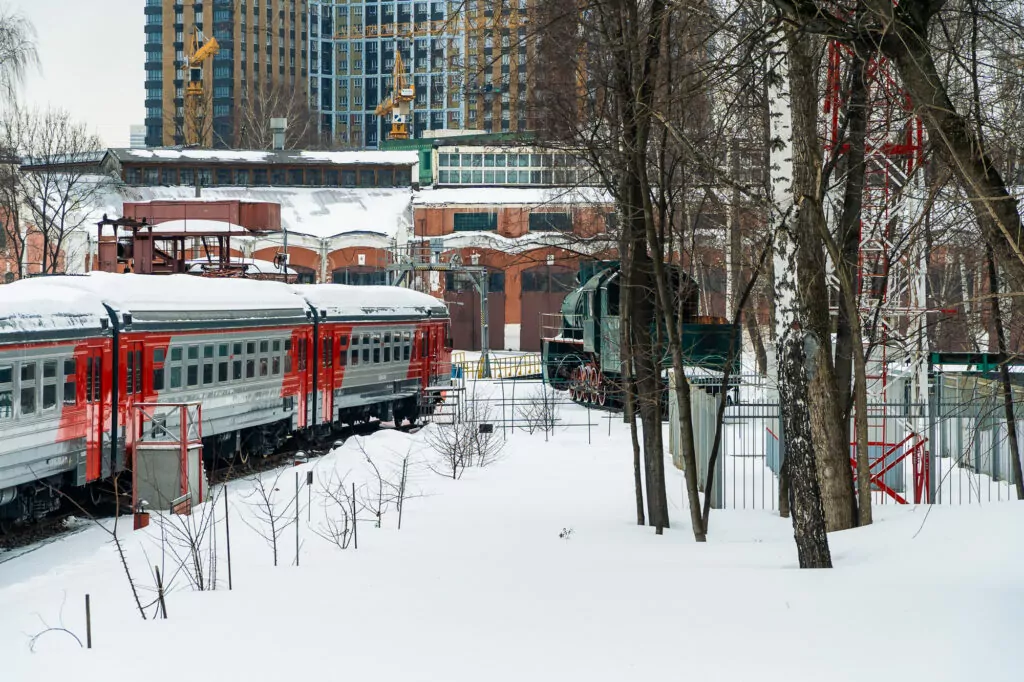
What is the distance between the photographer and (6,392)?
14984 mm

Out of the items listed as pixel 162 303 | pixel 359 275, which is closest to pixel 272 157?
Result: pixel 359 275

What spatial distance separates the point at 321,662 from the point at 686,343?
24.2 meters

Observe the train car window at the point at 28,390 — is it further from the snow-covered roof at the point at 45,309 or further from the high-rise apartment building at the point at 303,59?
the high-rise apartment building at the point at 303,59

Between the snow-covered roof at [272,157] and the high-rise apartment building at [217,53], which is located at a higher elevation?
the high-rise apartment building at [217,53]

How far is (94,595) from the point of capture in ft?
34.9

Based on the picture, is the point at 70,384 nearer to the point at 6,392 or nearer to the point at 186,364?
the point at 6,392

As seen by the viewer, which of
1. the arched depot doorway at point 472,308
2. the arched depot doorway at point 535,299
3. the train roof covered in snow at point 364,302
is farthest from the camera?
the arched depot doorway at point 472,308

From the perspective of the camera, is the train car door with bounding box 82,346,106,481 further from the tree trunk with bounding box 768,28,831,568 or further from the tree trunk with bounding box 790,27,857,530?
the tree trunk with bounding box 768,28,831,568

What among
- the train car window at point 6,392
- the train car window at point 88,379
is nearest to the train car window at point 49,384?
the train car window at point 6,392

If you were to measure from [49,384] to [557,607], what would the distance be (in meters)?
9.57

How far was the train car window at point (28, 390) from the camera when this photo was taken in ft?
50.4

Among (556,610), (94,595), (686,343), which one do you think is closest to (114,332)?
(94,595)

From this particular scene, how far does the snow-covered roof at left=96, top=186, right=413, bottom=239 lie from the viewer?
63781 millimetres

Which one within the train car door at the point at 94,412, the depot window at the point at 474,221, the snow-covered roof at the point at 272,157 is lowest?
the train car door at the point at 94,412
